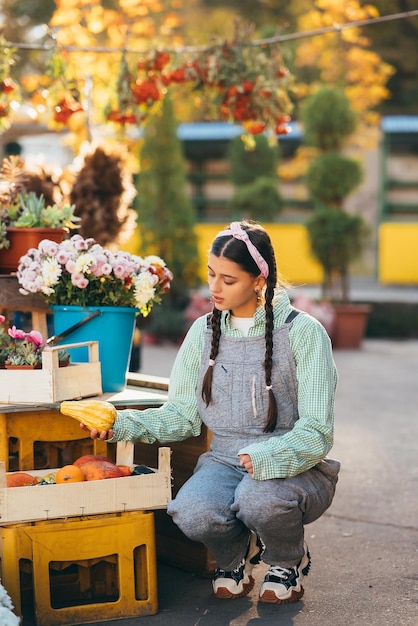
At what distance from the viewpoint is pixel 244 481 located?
3686 millimetres

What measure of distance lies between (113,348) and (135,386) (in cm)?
42

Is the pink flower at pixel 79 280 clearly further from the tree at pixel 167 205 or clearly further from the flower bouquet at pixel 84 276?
the tree at pixel 167 205

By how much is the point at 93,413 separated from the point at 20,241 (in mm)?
1252

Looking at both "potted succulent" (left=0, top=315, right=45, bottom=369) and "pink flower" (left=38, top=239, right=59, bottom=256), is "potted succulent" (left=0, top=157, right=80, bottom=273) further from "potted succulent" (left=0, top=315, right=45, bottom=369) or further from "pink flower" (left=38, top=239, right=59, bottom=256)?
"potted succulent" (left=0, top=315, right=45, bottom=369)

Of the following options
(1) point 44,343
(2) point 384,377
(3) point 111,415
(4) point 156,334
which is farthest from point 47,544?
(4) point 156,334

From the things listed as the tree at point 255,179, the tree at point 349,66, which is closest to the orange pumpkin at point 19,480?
the tree at point 349,66

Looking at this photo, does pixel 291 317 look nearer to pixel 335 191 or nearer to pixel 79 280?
pixel 79 280

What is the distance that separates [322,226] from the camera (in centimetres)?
Answer: 1325

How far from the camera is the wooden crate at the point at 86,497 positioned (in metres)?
3.53

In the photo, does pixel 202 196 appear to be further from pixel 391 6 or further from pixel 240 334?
pixel 240 334

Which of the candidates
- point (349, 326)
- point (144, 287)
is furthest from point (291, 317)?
point (349, 326)

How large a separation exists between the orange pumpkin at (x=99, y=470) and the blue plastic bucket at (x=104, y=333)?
573 millimetres

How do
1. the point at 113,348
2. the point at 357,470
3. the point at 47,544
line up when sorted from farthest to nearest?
1. the point at 357,470
2. the point at 113,348
3. the point at 47,544

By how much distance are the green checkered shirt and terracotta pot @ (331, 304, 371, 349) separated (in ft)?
29.8
